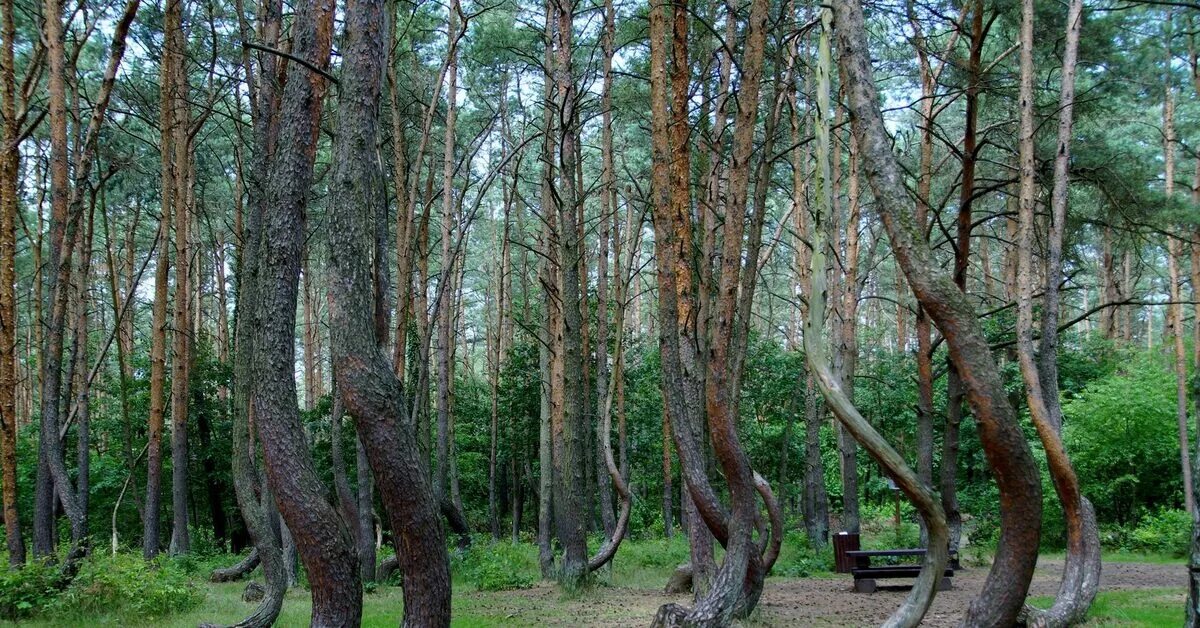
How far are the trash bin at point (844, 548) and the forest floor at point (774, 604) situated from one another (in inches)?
34.5

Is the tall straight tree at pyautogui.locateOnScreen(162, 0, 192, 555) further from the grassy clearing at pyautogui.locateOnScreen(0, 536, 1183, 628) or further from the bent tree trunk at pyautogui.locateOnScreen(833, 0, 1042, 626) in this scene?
the bent tree trunk at pyautogui.locateOnScreen(833, 0, 1042, 626)

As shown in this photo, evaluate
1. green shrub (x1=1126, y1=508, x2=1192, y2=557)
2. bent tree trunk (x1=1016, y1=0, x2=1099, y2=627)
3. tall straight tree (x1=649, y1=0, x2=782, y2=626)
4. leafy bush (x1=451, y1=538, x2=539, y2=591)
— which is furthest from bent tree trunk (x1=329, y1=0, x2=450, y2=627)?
green shrub (x1=1126, y1=508, x2=1192, y2=557)

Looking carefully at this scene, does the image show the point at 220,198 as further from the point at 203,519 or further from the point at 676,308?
the point at 676,308

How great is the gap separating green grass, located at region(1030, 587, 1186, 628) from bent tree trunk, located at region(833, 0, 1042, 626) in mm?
3369

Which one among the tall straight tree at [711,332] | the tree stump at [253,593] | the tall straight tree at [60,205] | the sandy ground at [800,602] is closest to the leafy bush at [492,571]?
the sandy ground at [800,602]

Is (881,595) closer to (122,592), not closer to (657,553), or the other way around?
(657,553)

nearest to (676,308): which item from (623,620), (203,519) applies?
(623,620)

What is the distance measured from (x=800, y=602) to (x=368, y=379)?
695 cm

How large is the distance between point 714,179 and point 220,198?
729 inches

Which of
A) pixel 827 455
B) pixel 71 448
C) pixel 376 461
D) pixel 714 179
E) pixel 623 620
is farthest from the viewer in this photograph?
pixel 827 455

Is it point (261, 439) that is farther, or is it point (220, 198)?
point (220, 198)

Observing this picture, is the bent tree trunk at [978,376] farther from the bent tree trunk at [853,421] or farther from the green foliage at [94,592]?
the green foliage at [94,592]

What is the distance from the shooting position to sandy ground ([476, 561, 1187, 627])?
8.89 metres

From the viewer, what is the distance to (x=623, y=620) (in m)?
8.77
